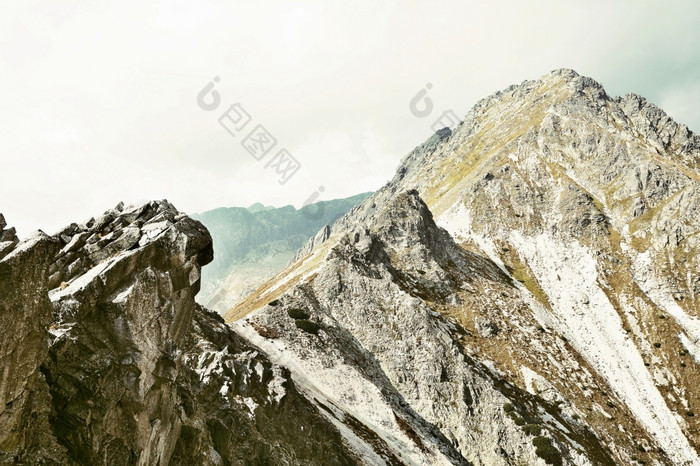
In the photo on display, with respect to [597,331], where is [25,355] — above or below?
above

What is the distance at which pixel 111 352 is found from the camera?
18500 millimetres

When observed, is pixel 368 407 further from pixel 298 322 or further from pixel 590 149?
pixel 590 149

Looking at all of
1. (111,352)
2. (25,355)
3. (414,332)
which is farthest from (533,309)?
(25,355)

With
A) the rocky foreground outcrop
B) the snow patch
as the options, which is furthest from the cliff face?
the rocky foreground outcrop

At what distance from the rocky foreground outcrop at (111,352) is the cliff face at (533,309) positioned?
29886 millimetres

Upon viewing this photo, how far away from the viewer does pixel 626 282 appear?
11281 centimetres

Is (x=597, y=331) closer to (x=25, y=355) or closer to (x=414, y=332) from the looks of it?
(x=414, y=332)

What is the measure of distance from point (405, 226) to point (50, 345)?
9976cm

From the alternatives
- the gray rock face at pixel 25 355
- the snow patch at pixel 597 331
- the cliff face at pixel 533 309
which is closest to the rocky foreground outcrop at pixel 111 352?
the gray rock face at pixel 25 355

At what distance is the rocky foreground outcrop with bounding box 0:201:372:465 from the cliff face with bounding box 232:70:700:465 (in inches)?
1177

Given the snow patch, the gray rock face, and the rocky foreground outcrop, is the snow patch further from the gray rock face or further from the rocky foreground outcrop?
the gray rock face

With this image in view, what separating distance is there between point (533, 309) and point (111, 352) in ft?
337

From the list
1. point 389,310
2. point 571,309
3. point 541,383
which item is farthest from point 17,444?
point 571,309

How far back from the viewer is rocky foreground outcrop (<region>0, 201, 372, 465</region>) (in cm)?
1451
